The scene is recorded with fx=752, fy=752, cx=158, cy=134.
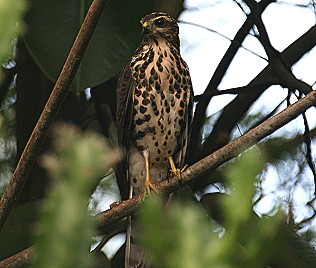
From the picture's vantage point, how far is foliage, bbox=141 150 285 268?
286 millimetres

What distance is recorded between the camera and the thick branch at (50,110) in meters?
1.17

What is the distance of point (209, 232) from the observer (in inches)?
11.8

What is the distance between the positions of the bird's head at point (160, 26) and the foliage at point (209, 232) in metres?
2.60

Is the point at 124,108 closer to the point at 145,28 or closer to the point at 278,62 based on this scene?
the point at 145,28

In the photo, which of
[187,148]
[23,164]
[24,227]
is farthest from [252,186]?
[187,148]

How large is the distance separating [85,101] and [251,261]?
3009 millimetres

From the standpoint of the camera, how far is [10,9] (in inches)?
11.6

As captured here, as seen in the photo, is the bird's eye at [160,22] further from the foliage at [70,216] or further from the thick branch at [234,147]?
the foliage at [70,216]

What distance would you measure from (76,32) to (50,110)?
4.68 feet

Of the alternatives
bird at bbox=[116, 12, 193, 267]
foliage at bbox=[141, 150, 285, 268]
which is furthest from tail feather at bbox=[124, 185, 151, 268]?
foliage at bbox=[141, 150, 285, 268]

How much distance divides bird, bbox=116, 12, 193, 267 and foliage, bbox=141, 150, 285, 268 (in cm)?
253

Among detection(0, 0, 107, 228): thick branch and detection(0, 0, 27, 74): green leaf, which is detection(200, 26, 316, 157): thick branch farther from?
detection(0, 0, 27, 74): green leaf

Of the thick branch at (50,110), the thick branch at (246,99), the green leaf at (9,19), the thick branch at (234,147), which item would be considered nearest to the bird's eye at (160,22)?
the thick branch at (246,99)

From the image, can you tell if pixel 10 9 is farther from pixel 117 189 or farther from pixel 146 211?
pixel 117 189
